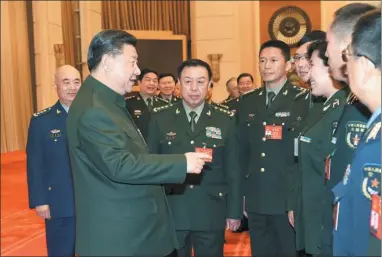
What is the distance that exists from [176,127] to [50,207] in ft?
3.28

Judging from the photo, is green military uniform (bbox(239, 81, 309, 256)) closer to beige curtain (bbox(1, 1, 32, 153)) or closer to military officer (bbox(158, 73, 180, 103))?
military officer (bbox(158, 73, 180, 103))

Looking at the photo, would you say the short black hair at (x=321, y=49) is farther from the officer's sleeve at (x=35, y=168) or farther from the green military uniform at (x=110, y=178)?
the officer's sleeve at (x=35, y=168)

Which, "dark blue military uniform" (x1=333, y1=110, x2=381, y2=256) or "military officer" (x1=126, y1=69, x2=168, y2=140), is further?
"military officer" (x1=126, y1=69, x2=168, y2=140)

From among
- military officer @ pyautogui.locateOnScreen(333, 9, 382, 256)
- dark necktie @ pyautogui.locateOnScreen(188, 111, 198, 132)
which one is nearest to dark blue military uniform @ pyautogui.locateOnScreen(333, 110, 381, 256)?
military officer @ pyautogui.locateOnScreen(333, 9, 382, 256)

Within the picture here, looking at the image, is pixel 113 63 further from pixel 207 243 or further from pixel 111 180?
pixel 207 243

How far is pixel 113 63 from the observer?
1.75m

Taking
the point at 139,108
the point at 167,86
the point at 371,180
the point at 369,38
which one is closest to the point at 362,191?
the point at 371,180

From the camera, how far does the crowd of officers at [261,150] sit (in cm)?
184

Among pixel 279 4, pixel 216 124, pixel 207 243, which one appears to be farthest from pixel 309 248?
pixel 279 4

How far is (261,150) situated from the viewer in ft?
9.04

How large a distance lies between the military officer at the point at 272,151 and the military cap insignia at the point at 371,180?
160cm

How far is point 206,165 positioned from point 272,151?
44 cm

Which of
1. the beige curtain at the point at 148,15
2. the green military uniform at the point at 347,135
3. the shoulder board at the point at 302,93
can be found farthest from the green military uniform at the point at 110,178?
the beige curtain at the point at 148,15

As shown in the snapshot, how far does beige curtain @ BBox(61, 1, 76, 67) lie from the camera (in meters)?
7.94
